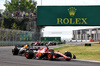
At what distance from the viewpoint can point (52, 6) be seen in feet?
139

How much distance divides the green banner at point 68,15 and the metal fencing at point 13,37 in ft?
23.1

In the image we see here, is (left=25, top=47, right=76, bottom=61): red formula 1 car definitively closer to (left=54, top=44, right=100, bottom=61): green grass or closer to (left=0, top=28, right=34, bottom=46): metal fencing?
(left=54, top=44, right=100, bottom=61): green grass

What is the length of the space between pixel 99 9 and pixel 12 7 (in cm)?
7120

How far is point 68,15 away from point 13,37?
43.3ft

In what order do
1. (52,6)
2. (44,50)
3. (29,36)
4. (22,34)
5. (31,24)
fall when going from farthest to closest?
(31,24)
(29,36)
(22,34)
(52,6)
(44,50)

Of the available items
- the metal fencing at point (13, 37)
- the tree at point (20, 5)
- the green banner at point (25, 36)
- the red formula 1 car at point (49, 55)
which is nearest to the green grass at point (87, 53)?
the red formula 1 car at point (49, 55)

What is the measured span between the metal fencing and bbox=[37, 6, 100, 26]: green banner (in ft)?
23.1

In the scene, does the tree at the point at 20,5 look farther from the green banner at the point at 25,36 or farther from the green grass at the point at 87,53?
the green grass at the point at 87,53

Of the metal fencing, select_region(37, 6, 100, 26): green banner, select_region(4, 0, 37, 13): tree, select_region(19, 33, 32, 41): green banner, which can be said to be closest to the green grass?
select_region(37, 6, 100, 26): green banner

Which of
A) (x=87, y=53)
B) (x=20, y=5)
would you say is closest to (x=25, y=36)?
(x=87, y=53)

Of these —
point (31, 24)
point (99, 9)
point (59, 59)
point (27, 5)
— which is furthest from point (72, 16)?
point (27, 5)

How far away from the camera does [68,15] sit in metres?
43.0

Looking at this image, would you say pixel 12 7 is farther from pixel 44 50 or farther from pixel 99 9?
pixel 44 50

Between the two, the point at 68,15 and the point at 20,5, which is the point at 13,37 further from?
the point at 20,5
